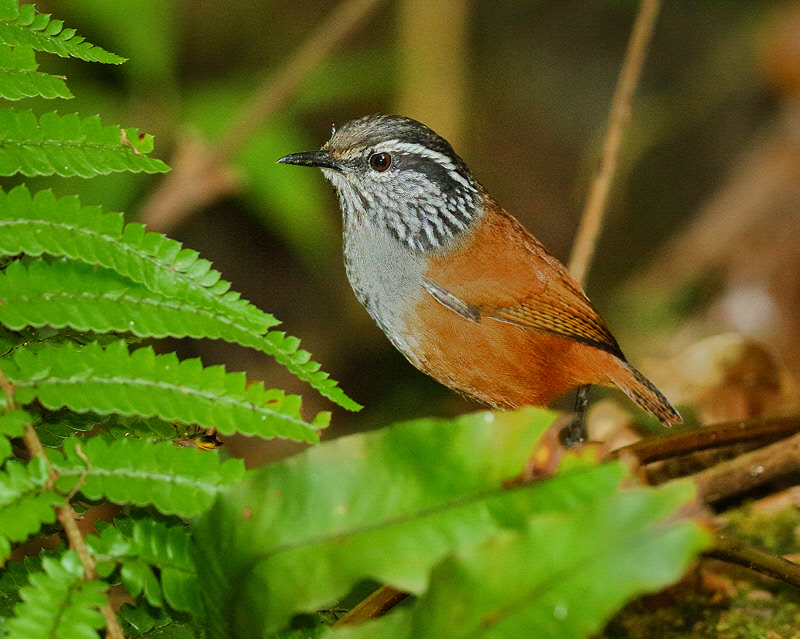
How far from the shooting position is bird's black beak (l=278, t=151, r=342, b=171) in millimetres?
3180

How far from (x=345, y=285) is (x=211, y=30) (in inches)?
120

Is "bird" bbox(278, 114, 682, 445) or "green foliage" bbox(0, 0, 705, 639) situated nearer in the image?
"green foliage" bbox(0, 0, 705, 639)

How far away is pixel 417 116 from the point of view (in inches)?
277

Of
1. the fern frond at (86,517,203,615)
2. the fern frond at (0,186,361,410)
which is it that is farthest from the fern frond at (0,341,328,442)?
the fern frond at (86,517,203,615)

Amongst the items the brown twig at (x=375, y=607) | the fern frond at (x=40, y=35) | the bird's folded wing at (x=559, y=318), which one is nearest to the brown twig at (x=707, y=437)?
the bird's folded wing at (x=559, y=318)

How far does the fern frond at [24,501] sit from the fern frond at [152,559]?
4.4 inches

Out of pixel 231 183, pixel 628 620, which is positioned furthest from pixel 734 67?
pixel 628 620

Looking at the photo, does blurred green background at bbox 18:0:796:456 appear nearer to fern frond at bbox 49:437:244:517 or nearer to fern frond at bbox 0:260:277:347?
fern frond at bbox 0:260:277:347

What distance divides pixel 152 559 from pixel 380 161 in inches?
75.5

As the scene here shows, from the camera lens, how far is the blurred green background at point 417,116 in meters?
5.89

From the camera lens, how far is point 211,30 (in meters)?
8.55

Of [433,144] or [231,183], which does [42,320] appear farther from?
[231,183]

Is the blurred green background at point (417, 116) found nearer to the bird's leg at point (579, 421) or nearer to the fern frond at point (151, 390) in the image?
the bird's leg at point (579, 421)

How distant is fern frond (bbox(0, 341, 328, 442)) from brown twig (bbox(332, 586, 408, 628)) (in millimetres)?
380
